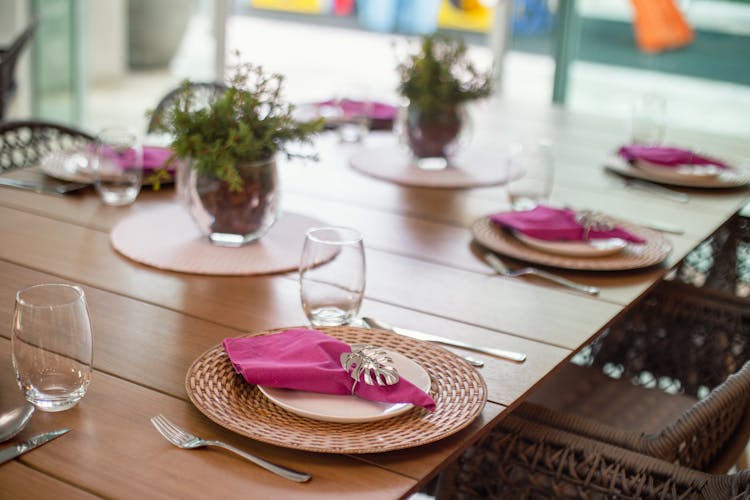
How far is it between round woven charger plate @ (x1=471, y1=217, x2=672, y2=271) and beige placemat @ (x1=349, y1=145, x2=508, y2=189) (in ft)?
1.20

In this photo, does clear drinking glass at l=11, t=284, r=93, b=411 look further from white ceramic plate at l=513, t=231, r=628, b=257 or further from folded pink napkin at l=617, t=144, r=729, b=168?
folded pink napkin at l=617, t=144, r=729, b=168

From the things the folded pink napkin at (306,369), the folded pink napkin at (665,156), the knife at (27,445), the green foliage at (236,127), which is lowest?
the knife at (27,445)

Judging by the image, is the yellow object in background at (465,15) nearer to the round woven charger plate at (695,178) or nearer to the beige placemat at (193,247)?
the round woven charger plate at (695,178)

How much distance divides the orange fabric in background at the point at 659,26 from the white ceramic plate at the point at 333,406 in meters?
3.71

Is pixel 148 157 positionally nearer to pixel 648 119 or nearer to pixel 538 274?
pixel 538 274

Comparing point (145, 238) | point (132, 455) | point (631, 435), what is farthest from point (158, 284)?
point (631, 435)

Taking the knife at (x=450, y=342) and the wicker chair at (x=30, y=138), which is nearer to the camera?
the knife at (x=450, y=342)

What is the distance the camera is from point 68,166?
2148 millimetres

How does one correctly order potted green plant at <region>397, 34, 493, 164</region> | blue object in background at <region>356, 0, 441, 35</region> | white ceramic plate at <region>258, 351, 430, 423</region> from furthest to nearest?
blue object in background at <region>356, 0, 441, 35</region>, potted green plant at <region>397, 34, 493, 164</region>, white ceramic plate at <region>258, 351, 430, 423</region>

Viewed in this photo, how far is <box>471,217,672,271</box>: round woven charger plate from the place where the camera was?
1.78 metres

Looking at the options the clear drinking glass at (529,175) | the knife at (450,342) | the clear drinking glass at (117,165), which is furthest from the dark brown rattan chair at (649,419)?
the clear drinking glass at (117,165)

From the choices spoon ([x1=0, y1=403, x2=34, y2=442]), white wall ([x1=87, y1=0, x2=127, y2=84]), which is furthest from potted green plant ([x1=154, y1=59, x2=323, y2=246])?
white wall ([x1=87, y1=0, x2=127, y2=84])

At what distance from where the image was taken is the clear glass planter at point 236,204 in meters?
1.69

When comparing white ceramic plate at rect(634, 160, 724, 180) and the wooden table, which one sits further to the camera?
white ceramic plate at rect(634, 160, 724, 180)
